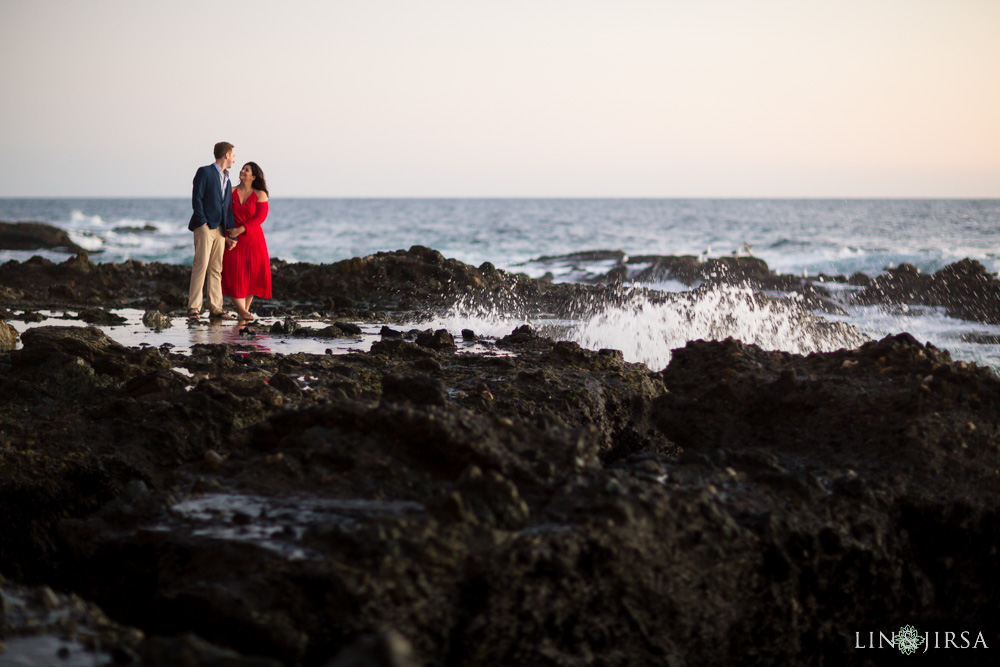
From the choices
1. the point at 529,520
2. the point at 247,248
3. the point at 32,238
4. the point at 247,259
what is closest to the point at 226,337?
the point at 247,259

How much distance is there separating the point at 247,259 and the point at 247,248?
162 mm

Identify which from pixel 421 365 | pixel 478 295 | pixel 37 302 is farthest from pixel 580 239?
pixel 421 365

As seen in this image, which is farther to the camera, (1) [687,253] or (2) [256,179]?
(1) [687,253]

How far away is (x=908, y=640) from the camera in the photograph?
8.43 feet

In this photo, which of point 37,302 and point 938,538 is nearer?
point 938,538

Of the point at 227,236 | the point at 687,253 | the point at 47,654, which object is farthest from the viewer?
the point at 687,253

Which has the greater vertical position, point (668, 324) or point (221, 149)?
point (221, 149)

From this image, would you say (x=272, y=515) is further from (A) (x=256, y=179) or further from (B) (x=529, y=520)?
(A) (x=256, y=179)

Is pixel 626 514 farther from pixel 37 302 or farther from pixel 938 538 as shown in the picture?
pixel 37 302

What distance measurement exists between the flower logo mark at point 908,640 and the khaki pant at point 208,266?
26.6 feet

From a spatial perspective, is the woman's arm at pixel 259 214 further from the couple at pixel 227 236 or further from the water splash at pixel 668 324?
the water splash at pixel 668 324

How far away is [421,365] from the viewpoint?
190 inches

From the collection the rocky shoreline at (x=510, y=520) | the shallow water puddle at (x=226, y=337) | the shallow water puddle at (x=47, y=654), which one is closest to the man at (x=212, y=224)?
the shallow water puddle at (x=226, y=337)

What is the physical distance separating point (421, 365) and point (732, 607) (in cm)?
286
